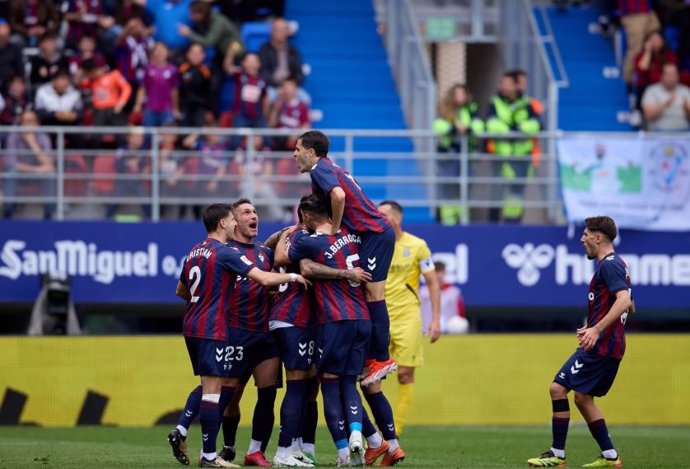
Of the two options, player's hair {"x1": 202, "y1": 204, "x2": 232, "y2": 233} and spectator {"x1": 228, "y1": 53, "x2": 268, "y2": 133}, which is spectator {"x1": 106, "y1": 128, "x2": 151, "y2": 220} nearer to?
spectator {"x1": 228, "y1": 53, "x2": 268, "y2": 133}

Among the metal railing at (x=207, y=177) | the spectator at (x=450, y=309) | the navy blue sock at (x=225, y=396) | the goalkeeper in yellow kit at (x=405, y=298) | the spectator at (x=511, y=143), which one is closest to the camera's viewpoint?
the navy blue sock at (x=225, y=396)

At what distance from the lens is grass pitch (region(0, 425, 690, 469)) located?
12.6 metres

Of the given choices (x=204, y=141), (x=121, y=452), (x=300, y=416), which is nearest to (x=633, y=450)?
(x=300, y=416)

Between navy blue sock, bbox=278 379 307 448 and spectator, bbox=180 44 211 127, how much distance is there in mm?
9916

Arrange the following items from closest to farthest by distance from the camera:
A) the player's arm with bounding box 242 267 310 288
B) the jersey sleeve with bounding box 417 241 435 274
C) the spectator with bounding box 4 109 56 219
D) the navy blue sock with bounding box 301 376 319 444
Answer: the player's arm with bounding box 242 267 310 288 < the navy blue sock with bounding box 301 376 319 444 < the jersey sleeve with bounding box 417 241 435 274 < the spectator with bounding box 4 109 56 219

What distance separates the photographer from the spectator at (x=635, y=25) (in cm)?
2466

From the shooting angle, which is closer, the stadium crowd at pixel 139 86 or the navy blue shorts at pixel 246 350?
the navy blue shorts at pixel 246 350

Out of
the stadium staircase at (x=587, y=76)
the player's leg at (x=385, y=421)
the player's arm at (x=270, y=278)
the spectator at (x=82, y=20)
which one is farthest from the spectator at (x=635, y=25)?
the player's arm at (x=270, y=278)

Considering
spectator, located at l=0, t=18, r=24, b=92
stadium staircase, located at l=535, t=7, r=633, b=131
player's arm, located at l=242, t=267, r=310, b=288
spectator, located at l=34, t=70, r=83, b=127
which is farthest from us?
stadium staircase, located at l=535, t=7, r=633, b=131

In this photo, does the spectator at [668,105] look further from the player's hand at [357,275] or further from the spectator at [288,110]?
the player's hand at [357,275]

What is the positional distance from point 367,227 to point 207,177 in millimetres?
7837

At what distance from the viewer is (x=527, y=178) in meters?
20.4

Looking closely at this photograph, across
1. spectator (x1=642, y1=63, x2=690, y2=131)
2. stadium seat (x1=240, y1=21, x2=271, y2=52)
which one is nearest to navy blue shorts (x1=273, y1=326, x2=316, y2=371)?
spectator (x1=642, y1=63, x2=690, y2=131)

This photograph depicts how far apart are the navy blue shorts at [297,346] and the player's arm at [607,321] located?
7.20 feet
